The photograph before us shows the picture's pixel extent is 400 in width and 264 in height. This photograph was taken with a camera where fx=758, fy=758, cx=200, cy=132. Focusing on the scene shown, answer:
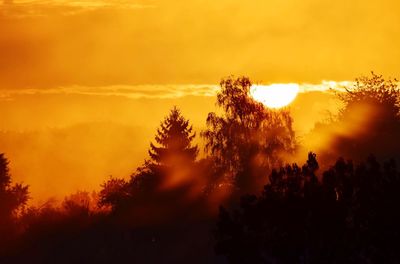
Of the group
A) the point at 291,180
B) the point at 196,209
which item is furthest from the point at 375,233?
the point at 196,209

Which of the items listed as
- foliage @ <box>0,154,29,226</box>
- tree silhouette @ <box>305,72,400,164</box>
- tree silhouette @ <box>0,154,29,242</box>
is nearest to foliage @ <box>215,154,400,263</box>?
tree silhouette @ <box>305,72,400,164</box>

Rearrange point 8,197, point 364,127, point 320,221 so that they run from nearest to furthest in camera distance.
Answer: point 320,221 → point 364,127 → point 8,197

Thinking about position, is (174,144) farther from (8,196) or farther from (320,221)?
(320,221)

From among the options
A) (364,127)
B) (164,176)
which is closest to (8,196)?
(164,176)

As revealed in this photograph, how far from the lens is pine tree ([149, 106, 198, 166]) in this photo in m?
96.7

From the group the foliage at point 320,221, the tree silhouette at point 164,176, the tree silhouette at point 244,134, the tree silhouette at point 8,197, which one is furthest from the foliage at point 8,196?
the foliage at point 320,221

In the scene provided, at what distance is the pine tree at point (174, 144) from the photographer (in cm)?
9665

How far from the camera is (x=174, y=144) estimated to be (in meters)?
98.4

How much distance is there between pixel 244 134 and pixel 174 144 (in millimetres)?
14745

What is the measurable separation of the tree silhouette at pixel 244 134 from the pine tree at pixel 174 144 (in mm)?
10330

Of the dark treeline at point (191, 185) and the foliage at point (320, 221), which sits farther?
the dark treeline at point (191, 185)

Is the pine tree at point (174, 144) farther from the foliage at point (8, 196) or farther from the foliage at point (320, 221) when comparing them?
the foliage at point (320, 221)

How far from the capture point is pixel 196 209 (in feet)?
255

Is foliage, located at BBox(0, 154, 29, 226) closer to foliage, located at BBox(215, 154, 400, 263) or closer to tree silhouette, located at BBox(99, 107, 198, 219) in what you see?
tree silhouette, located at BBox(99, 107, 198, 219)
